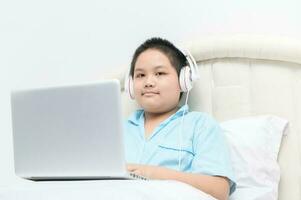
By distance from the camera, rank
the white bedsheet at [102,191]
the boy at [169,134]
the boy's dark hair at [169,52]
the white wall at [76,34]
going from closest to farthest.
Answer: the white bedsheet at [102,191] → the boy at [169,134] → the boy's dark hair at [169,52] → the white wall at [76,34]

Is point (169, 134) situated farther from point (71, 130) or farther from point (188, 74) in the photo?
point (71, 130)

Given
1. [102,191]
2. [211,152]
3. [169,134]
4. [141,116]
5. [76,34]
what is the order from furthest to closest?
[76,34], [141,116], [169,134], [211,152], [102,191]

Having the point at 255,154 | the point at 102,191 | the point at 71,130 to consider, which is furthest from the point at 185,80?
the point at 102,191

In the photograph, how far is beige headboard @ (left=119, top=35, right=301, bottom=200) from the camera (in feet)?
4.62

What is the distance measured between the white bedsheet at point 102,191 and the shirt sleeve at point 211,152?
302mm

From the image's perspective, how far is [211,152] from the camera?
131cm

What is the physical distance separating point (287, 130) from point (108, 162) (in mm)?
598

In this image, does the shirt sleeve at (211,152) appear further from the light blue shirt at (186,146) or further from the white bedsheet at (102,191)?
the white bedsheet at (102,191)

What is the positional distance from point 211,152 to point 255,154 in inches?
5.3

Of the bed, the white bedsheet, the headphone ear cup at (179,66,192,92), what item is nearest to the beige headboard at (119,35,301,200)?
the bed

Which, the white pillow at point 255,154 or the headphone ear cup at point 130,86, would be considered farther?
the headphone ear cup at point 130,86

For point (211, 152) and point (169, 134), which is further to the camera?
point (169, 134)

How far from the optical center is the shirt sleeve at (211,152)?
1.28m

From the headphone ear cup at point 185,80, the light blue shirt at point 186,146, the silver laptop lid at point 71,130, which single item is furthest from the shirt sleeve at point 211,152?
the silver laptop lid at point 71,130
